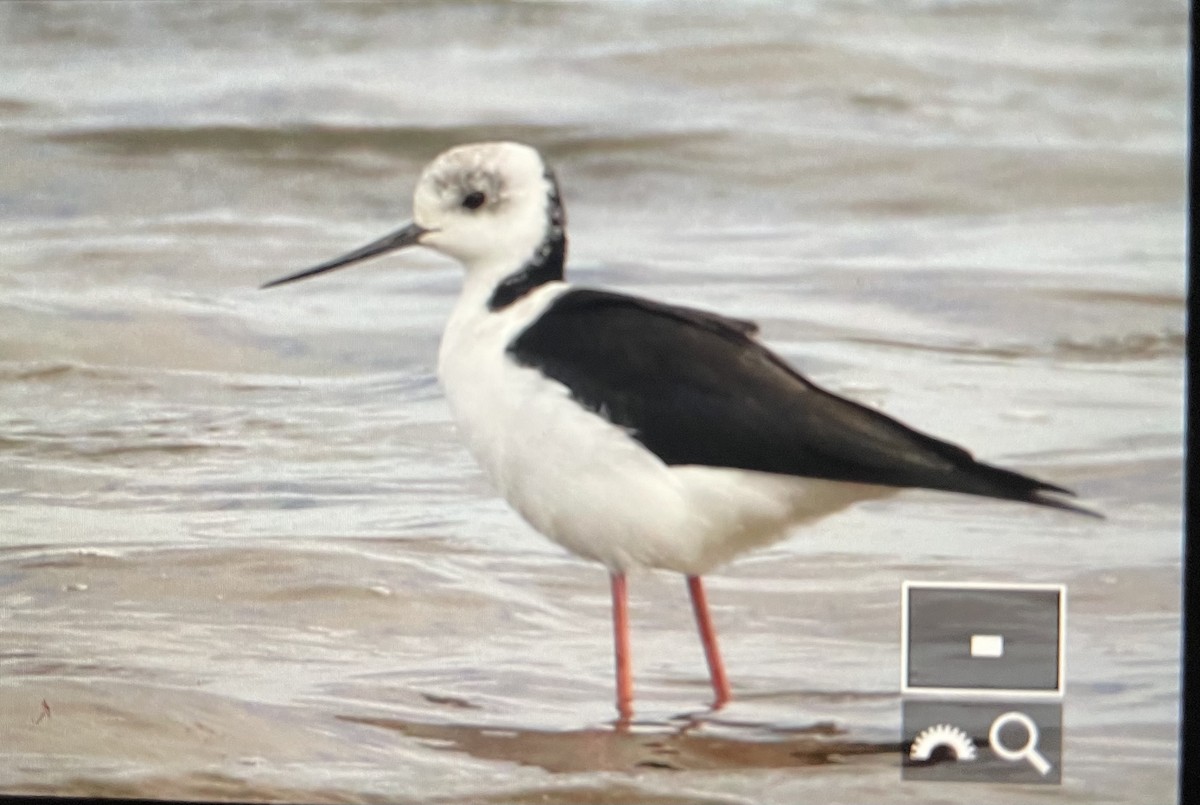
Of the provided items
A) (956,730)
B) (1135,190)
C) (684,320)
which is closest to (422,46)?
Answer: (684,320)

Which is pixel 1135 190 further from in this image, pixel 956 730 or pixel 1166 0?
pixel 956 730

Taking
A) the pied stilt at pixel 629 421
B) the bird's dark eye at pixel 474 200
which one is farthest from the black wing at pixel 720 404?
the bird's dark eye at pixel 474 200

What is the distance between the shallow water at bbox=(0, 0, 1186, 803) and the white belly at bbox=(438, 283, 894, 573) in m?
0.05

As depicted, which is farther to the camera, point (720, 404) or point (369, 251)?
point (369, 251)

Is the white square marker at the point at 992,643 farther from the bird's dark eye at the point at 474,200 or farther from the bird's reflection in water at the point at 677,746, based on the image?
the bird's dark eye at the point at 474,200

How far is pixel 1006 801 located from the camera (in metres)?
2.00

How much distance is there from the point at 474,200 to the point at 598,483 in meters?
0.35

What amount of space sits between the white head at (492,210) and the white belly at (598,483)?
1.9 inches

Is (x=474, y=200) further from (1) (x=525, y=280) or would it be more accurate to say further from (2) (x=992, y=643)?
(2) (x=992, y=643)

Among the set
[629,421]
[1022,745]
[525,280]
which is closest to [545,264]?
[525,280]

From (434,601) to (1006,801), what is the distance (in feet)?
2.23

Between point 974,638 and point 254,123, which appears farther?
point 254,123

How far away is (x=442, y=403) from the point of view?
82.2 inches

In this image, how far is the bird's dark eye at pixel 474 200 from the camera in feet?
6.66
